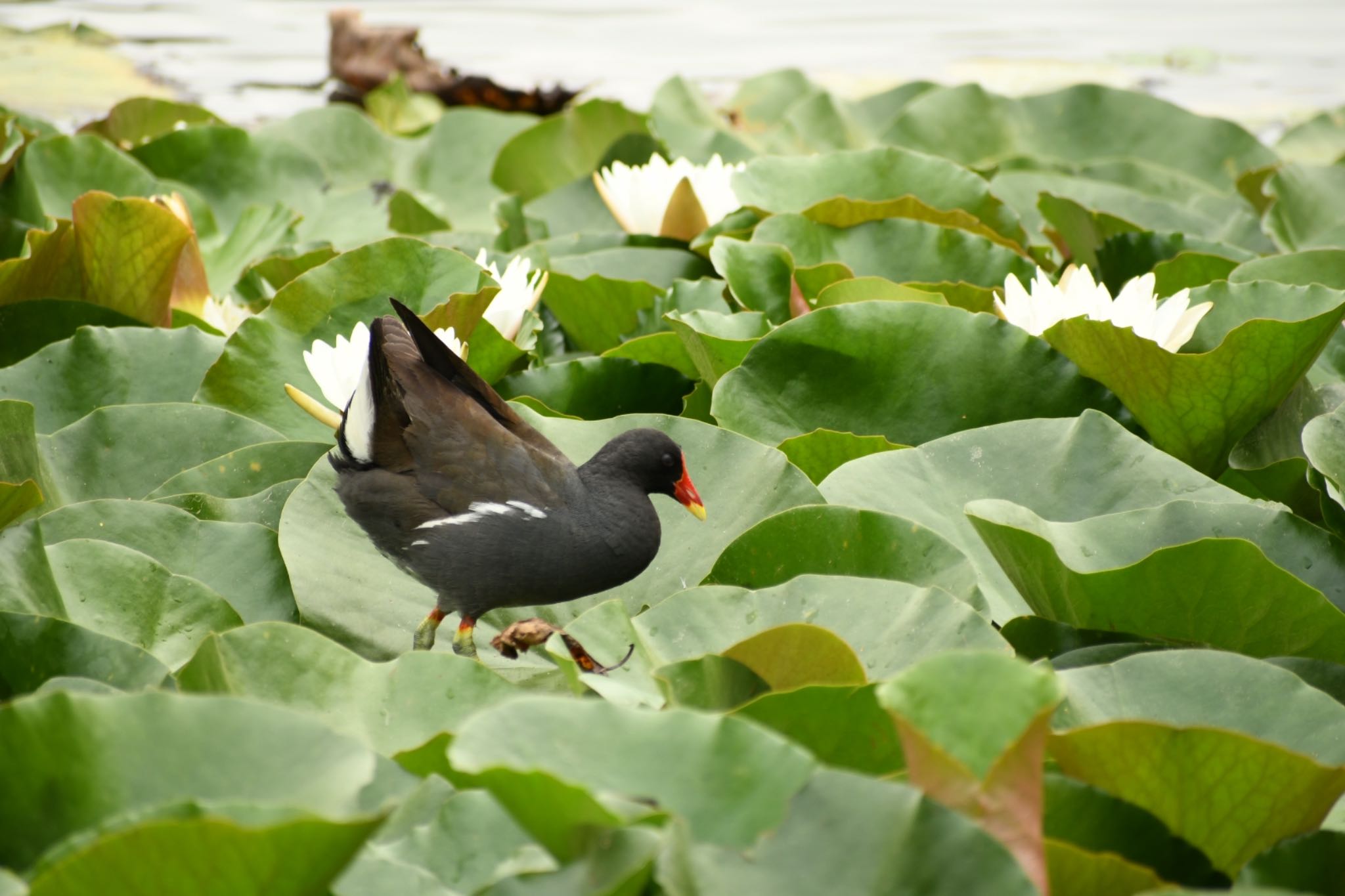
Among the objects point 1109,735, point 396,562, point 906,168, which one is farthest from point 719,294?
point 1109,735

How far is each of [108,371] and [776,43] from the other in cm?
514

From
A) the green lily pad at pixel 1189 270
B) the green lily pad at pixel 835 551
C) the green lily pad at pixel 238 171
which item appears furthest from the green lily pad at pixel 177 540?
the green lily pad at pixel 238 171

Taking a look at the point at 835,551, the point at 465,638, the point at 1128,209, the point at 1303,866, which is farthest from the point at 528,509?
the point at 1128,209

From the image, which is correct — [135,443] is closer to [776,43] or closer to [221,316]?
[221,316]

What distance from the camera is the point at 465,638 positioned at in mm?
1750

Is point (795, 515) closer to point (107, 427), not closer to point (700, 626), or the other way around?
point (700, 626)

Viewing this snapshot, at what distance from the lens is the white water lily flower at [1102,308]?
80.6 inches

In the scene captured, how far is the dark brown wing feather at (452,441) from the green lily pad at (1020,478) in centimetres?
38

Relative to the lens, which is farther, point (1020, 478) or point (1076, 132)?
point (1076, 132)

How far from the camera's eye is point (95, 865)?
94 centimetres

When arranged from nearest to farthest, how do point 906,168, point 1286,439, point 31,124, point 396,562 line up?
point 396,562 → point 1286,439 → point 906,168 → point 31,124

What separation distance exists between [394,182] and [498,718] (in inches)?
120

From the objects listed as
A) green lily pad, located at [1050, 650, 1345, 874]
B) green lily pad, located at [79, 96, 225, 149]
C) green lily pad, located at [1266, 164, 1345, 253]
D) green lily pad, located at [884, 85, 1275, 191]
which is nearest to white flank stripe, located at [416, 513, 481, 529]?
green lily pad, located at [1050, 650, 1345, 874]

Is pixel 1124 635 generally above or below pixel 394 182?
above
